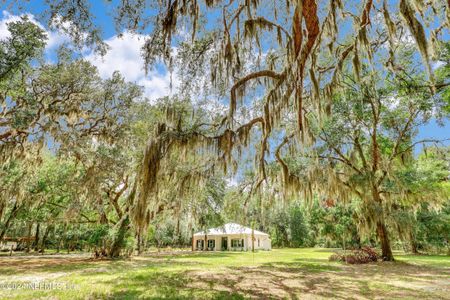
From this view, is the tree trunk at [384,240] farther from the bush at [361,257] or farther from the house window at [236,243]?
the house window at [236,243]

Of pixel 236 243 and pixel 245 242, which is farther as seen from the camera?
pixel 236 243

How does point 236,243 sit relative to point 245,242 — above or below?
below

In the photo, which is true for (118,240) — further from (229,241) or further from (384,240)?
(229,241)

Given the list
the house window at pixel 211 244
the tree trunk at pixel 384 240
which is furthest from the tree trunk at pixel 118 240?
the house window at pixel 211 244

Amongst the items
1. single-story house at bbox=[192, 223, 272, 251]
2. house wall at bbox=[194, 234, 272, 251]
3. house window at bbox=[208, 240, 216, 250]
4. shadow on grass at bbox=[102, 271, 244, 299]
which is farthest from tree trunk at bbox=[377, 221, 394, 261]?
house window at bbox=[208, 240, 216, 250]

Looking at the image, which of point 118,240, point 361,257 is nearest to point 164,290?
point 118,240

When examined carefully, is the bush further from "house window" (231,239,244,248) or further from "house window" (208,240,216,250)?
"house window" (208,240,216,250)

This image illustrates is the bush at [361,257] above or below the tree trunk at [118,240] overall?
below

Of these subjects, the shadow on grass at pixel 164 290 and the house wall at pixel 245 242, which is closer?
the shadow on grass at pixel 164 290

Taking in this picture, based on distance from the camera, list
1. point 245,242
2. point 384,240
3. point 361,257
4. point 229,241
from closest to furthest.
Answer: point 361,257, point 384,240, point 245,242, point 229,241

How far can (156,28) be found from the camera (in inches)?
195

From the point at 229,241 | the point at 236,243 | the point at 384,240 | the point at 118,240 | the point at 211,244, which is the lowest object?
the point at 211,244

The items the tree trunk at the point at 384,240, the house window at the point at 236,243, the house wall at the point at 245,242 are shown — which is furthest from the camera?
the house window at the point at 236,243

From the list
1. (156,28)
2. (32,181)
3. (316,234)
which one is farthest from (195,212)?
(316,234)
